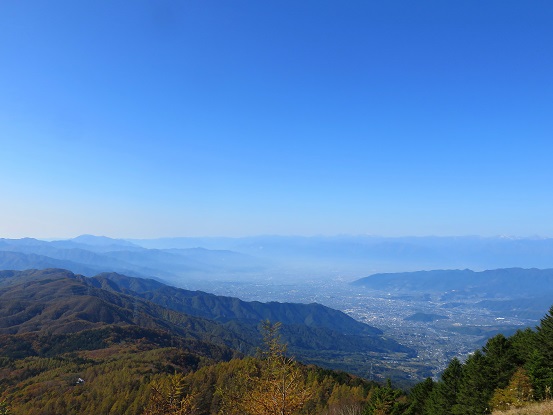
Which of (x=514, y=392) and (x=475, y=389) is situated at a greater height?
(x=514, y=392)

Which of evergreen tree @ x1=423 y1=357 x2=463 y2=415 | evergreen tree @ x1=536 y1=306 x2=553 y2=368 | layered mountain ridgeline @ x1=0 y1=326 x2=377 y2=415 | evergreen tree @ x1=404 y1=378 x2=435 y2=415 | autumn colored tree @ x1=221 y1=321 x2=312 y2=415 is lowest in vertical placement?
layered mountain ridgeline @ x1=0 y1=326 x2=377 y2=415

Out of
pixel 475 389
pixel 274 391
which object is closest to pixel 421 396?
pixel 475 389

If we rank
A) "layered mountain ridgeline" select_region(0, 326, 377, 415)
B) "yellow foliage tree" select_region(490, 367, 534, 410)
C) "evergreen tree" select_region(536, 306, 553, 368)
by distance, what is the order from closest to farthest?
1. "yellow foliage tree" select_region(490, 367, 534, 410)
2. "evergreen tree" select_region(536, 306, 553, 368)
3. "layered mountain ridgeline" select_region(0, 326, 377, 415)

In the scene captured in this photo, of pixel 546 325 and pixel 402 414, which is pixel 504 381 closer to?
pixel 546 325

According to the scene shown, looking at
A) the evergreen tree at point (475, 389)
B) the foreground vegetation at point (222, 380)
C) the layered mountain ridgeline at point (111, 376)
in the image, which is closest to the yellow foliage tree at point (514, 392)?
the foreground vegetation at point (222, 380)

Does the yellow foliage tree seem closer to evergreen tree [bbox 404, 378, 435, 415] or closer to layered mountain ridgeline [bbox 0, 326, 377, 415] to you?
evergreen tree [bbox 404, 378, 435, 415]

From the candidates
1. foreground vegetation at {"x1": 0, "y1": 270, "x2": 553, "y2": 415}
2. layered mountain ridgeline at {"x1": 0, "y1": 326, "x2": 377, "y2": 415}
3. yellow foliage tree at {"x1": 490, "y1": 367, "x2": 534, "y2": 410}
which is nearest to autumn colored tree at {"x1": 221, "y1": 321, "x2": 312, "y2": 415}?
foreground vegetation at {"x1": 0, "y1": 270, "x2": 553, "y2": 415}

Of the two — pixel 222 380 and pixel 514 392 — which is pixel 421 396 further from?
pixel 222 380

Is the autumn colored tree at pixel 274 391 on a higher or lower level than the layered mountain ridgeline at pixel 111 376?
higher

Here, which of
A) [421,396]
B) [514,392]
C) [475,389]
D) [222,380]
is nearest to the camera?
[514,392]

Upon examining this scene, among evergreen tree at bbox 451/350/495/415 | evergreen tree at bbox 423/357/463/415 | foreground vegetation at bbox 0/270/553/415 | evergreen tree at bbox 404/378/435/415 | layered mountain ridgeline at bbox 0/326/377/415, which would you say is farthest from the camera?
layered mountain ridgeline at bbox 0/326/377/415

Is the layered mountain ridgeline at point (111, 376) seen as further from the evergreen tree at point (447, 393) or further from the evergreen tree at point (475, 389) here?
the evergreen tree at point (475, 389)

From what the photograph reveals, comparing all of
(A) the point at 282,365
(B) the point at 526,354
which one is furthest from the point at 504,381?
(A) the point at 282,365

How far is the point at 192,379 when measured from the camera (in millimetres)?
101750
